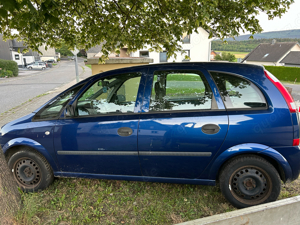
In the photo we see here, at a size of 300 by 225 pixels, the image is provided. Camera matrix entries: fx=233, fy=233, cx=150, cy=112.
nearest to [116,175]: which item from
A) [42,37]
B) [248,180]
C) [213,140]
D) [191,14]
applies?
[213,140]

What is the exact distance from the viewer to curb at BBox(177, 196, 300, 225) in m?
2.11

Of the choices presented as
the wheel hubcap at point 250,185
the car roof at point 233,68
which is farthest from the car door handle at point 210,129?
the car roof at point 233,68

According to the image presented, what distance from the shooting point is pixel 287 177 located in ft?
9.15

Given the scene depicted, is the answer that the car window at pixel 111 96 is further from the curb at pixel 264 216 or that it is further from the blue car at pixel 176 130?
the curb at pixel 264 216

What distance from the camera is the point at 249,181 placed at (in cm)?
282

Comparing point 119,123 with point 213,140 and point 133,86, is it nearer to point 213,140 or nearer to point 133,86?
point 133,86

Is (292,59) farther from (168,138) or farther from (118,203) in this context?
(118,203)

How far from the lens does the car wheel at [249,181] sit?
9.02 feet

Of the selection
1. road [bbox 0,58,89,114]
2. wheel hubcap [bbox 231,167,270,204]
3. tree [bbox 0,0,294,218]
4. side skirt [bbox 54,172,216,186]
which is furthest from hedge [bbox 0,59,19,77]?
wheel hubcap [bbox 231,167,270,204]

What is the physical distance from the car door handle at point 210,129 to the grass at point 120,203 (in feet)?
3.44

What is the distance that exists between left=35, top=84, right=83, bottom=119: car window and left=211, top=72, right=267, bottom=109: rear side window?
191cm

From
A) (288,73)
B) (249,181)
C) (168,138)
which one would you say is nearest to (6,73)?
(168,138)

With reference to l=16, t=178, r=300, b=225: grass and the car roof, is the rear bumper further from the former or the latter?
the car roof

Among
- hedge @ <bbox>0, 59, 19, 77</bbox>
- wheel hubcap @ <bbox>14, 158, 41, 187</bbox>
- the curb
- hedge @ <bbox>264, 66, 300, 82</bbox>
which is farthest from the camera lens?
hedge @ <bbox>0, 59, 19, 77</bbox>
